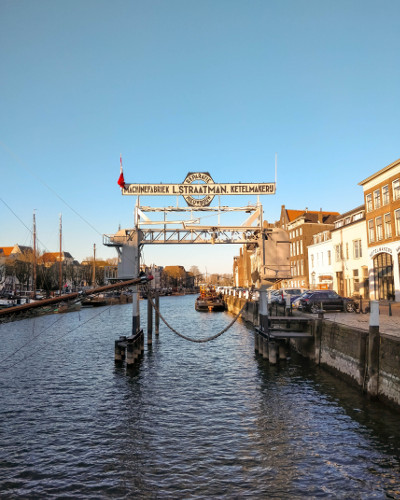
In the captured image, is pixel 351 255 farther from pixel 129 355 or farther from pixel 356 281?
pixel 129 355

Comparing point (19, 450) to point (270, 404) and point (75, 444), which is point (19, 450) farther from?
point (270, 404)

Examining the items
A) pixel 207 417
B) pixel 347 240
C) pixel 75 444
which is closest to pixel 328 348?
pixel 207 417

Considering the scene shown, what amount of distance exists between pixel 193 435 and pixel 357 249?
4427 cm

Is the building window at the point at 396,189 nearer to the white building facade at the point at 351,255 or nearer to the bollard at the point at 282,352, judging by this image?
the white building facade at the point at 351,255

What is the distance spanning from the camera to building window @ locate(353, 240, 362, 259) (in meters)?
49.8

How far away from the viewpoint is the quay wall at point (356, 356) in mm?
11953

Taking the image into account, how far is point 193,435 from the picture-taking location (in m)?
11.2

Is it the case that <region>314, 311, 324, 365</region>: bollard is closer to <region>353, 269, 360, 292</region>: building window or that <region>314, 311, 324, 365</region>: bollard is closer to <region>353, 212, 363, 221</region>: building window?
<region>353, 269, 360, 292</region>: building window

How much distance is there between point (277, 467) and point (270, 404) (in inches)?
196

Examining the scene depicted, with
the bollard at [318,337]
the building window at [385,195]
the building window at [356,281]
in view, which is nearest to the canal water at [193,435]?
the bollard at [318,337]

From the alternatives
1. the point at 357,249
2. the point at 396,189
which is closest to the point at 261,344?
the point at 396,189

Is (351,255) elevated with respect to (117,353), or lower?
elevated

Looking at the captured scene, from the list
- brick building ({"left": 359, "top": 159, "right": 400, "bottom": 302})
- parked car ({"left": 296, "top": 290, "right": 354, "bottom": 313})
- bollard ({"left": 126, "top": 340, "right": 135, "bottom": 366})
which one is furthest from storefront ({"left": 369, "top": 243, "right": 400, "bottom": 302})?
bollard ({"left": 126, "top": 340, "right": 135, "bottom": 366})

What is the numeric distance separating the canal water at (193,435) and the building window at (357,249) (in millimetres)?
32919
